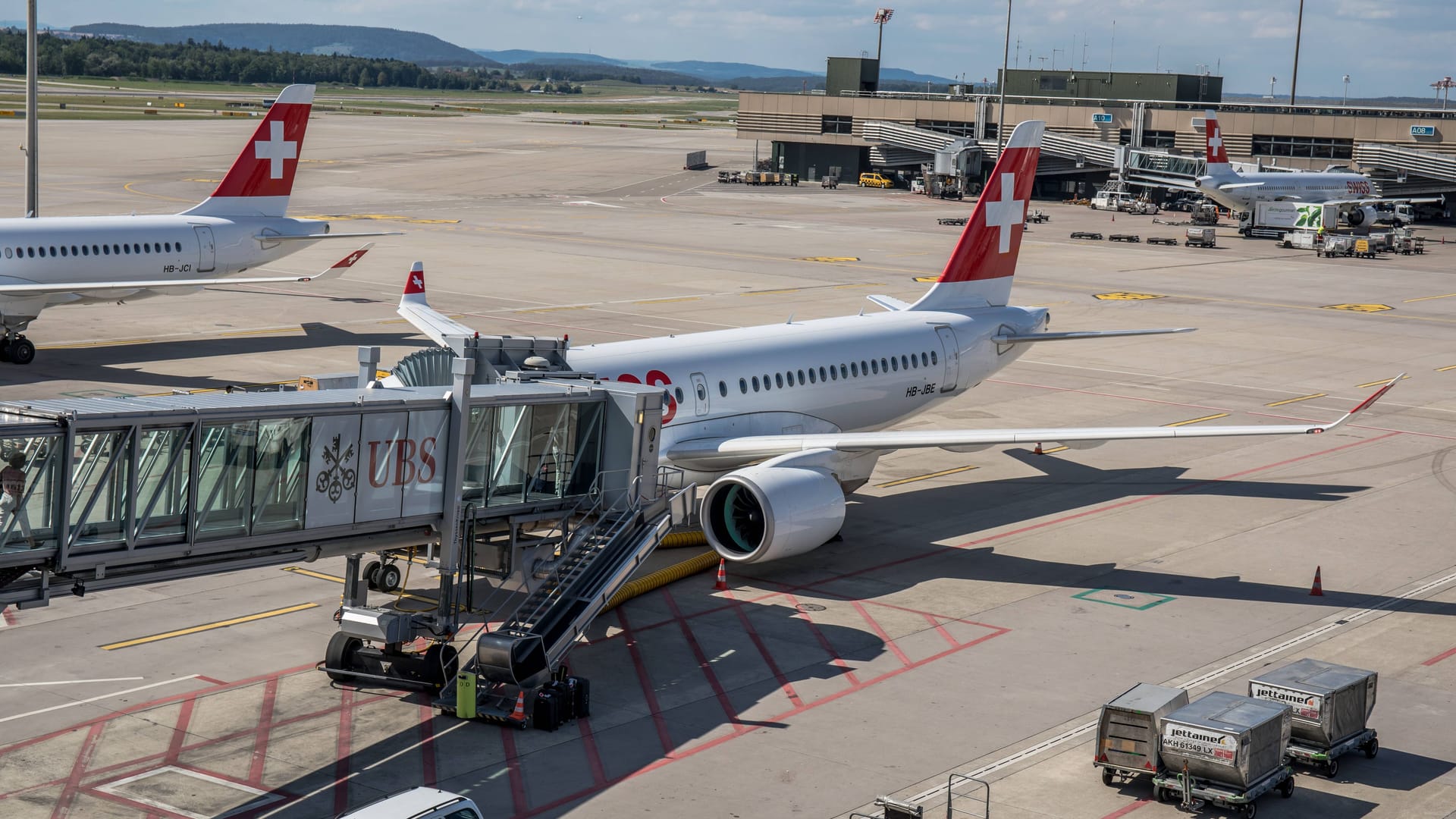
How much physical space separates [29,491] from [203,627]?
8.31 meters

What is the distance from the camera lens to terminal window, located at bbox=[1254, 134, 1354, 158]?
12712 cm

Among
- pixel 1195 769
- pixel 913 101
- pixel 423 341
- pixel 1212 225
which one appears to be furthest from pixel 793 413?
pixel 913 101

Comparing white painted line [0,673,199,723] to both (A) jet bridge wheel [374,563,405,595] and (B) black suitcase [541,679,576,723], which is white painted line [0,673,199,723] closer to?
(A) jet bridge wheel [374,563,405,595]

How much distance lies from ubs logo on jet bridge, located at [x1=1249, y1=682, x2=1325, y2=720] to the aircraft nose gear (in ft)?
130

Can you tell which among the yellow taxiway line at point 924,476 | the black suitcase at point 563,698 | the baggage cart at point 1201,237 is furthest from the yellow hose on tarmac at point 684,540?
the baggage cart at point 1201,237

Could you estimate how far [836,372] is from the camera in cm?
3319

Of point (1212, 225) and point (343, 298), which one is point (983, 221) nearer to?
point (343, 298)

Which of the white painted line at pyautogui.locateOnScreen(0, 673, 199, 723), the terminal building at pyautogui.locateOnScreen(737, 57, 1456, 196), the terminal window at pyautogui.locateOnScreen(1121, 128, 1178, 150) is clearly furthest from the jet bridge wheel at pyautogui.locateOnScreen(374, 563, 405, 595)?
the terminal window at pyautogui.locateOnScreen(1121, 128, 1178, 150)

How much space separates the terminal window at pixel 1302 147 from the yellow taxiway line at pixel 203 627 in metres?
119

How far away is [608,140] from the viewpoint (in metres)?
196

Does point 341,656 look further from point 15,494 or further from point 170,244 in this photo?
point 170,244

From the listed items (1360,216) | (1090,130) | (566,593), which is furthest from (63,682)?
(1090,130)

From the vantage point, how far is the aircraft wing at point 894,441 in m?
28.9

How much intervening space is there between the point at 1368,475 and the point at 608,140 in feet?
543
